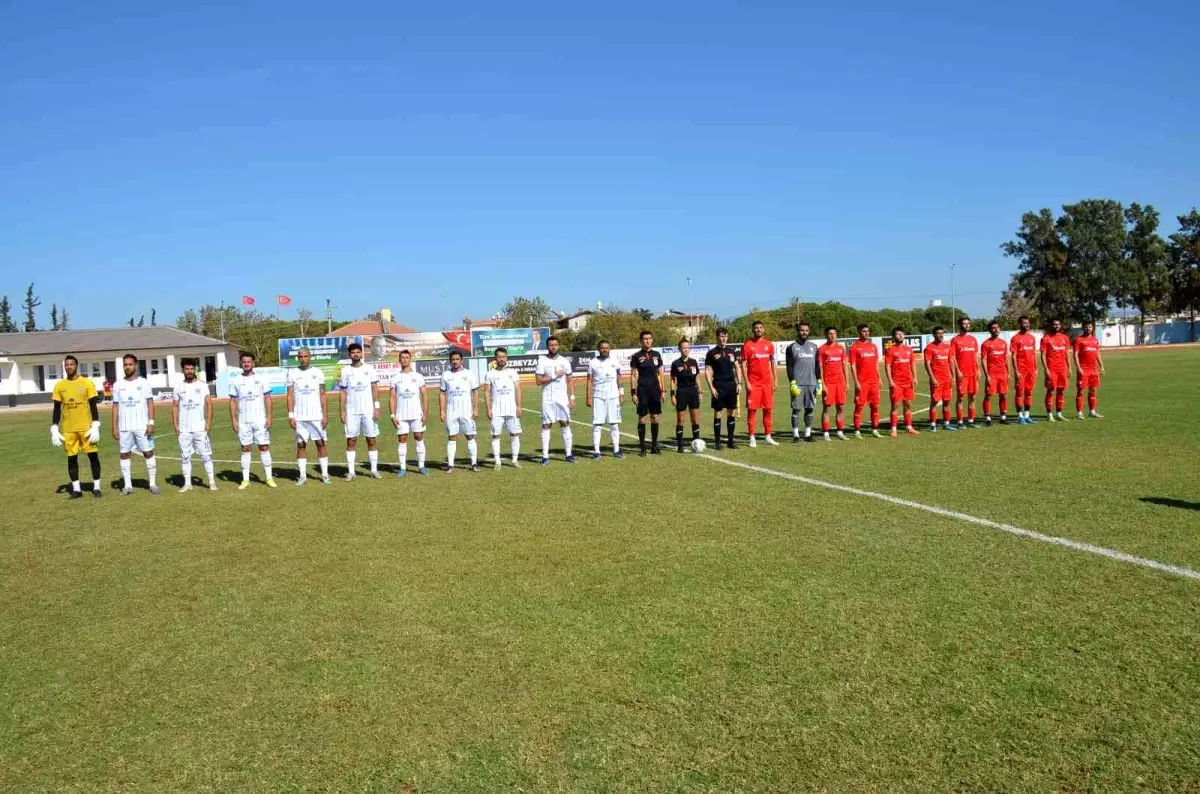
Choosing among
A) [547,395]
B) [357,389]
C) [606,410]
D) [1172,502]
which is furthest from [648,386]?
[1172,502]

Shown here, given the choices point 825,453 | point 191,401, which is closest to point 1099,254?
point 825,453

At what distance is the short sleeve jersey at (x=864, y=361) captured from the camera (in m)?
15.0

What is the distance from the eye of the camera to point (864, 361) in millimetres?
15031

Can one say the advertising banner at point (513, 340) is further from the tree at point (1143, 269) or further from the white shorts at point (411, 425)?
the tree at point (1143, 269)

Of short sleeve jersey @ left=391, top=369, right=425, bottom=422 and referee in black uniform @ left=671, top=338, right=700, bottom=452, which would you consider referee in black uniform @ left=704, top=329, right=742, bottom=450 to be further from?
short sleeve jersey @ left=391, top=369, right=425, bottom=422

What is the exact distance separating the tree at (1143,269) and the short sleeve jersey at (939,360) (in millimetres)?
77094

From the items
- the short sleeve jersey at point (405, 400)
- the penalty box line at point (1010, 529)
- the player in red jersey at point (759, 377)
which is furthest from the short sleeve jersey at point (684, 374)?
the short sleeve jersey at point (405, 400)

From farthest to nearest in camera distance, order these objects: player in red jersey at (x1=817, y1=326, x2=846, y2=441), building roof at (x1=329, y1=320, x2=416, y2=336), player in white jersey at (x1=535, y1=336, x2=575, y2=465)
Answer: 1. building roof at (x1=329, y1=320, x2=416, y2=336)
2. player in red jersey at (x1=817, y1=326, x2=846, y2=441)
3. player in white jersey at (x1=535, y1=336, x2=575, y2=465)

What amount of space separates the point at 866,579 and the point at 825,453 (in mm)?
7105

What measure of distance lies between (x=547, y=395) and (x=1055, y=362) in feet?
32.4

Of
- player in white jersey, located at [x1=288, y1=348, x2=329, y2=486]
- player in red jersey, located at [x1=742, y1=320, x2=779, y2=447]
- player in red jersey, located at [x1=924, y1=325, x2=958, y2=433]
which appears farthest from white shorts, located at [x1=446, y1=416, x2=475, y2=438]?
player in red jersey, located at [x1=924, y1=325, x2=958, y2=433]

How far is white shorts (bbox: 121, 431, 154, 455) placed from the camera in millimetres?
11984

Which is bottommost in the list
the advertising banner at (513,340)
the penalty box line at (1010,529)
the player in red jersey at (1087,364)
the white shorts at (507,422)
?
the penalty box line at (1010,529)

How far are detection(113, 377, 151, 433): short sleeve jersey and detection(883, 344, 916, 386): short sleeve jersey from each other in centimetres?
1210
